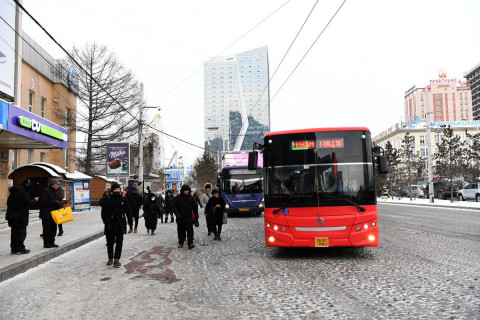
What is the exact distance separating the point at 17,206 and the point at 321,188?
21.2ft

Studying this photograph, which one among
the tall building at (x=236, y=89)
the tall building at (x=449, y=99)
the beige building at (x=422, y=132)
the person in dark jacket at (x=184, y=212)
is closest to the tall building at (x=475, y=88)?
the tall building at (x=449, y=99)

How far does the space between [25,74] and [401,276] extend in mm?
24455

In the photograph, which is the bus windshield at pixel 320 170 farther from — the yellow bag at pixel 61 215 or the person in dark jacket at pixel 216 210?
the yellow bag at pixel 61 215

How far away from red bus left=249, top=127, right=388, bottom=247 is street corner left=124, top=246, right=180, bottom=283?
7.06 feet

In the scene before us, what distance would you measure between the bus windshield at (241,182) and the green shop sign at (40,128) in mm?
8571

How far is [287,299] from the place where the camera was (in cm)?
508

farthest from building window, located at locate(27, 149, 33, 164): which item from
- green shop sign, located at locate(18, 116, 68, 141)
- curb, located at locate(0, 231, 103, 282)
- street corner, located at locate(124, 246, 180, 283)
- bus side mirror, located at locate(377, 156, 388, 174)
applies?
bus side mirror, located at locate(377, 156, 388, 174)

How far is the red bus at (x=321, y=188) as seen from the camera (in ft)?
26.0

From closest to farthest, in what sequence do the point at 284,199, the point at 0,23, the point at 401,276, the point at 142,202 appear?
the point at 401,276 → the point at 284,199 → the point at 142,202 → the point at 0,23

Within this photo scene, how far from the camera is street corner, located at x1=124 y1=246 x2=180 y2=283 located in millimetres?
6711

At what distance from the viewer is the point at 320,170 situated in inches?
324

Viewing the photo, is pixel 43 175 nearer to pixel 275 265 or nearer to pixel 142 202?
pixel 142 202

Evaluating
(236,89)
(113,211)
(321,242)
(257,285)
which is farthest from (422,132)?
(257,285)

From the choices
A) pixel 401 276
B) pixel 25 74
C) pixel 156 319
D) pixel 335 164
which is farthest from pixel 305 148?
pixel 25 74
